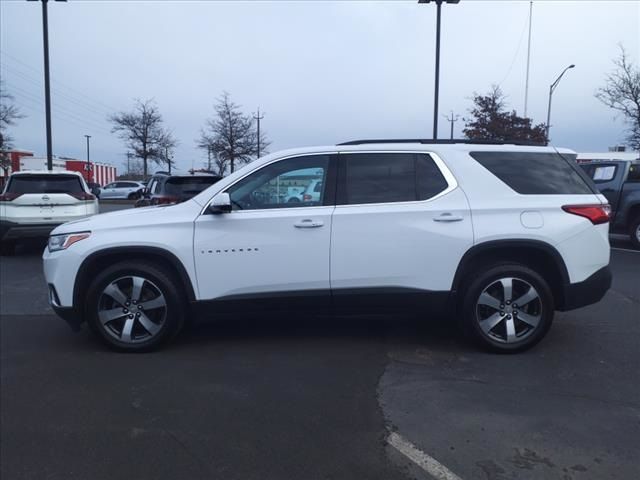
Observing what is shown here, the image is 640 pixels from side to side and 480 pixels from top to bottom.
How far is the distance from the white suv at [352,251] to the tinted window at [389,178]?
1cm

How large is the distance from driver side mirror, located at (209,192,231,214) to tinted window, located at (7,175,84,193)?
7.35 meters

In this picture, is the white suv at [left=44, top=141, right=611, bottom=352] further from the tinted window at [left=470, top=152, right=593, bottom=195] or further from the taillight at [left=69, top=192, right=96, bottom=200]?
the taillight at [left=69, top=192, right=96, bottom=200]

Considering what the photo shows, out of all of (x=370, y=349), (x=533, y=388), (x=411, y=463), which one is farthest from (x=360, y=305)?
(x=411, y=463)

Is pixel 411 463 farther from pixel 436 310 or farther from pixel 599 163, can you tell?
pixel 599 163

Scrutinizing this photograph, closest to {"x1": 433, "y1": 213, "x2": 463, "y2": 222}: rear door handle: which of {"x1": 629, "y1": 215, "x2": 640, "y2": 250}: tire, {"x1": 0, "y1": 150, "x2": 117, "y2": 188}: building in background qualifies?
{"x1": 629, "y1": 215, "x2": 640, "y2": 250}: tire

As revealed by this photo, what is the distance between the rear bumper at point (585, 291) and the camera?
4.75m

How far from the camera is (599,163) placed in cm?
1289

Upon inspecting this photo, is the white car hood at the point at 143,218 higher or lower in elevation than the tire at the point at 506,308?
higher

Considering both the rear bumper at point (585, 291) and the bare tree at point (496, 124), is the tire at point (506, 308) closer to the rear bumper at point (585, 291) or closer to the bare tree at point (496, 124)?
the rear bumper at point (585, 291)

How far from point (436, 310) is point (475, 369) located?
0.59 m

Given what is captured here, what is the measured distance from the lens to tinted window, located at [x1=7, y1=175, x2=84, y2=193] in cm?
1045

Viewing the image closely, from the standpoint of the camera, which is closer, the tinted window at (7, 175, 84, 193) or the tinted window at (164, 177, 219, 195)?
the tinted window at (7, 175, 84, 193)

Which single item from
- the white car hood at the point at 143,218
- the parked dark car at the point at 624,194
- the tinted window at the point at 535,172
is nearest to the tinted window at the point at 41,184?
the white car hood at the point at 143,218

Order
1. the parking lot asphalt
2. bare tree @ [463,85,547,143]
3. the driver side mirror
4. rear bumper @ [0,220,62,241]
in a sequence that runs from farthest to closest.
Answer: bare tree @ [463,85,547,143], rear bumper @ [0,220,62,241], the driver side mirror, the parking lot asphalt
